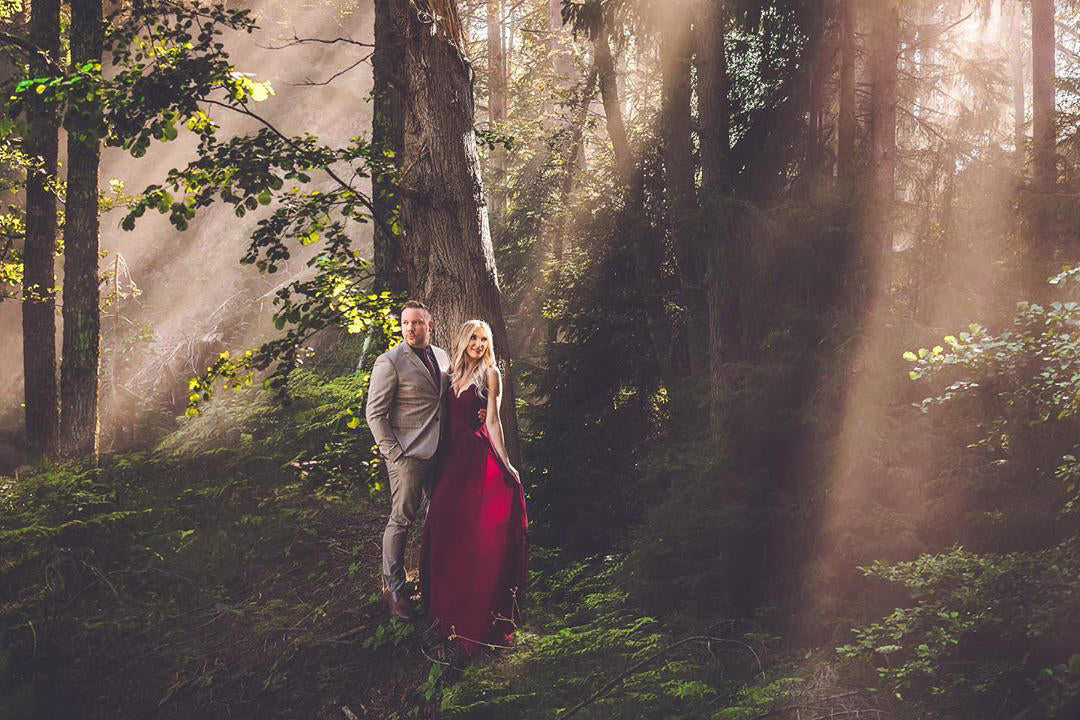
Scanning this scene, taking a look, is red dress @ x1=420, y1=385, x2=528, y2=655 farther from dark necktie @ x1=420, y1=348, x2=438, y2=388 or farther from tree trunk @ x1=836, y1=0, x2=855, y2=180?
tree trunk @ x1=836, y1=0, x2=855, y2=180

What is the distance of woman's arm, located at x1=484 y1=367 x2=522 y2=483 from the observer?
18.6 ft

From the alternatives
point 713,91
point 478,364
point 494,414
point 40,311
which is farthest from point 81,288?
point 713,91

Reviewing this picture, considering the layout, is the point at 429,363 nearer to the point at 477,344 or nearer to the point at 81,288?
the point at 477,344

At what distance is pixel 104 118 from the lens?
494 cm

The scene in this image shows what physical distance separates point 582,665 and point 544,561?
3.01 metres

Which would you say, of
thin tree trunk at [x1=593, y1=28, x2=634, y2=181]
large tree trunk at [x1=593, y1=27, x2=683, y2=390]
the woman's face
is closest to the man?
the woman's face

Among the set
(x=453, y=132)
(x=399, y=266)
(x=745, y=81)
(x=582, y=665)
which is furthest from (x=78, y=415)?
(x=745, y=81)

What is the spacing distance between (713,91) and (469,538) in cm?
687

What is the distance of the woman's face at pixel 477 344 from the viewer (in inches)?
220

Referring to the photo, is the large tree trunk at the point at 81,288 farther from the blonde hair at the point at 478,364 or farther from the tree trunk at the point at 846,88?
the tree trunk at the point at 846,88

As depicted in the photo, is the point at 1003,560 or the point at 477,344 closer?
the point at 1003,560

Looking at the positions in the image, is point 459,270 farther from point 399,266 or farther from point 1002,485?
point 1002,485

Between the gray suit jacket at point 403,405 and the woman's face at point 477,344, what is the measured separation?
0.35 metres

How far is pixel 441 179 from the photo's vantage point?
6180 millimetres
